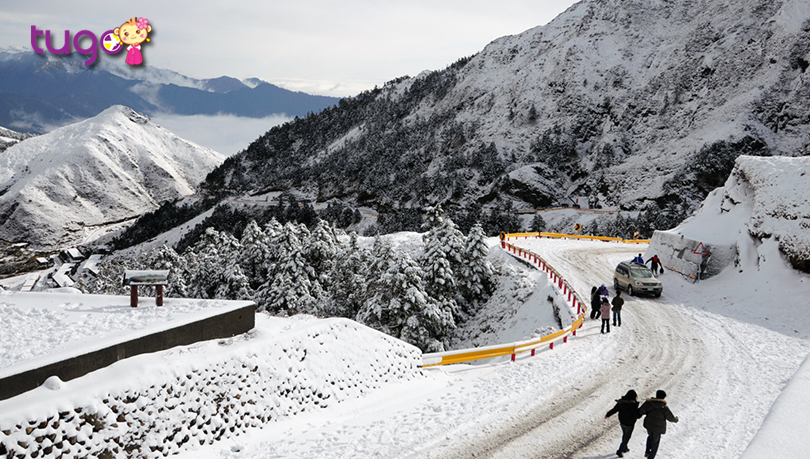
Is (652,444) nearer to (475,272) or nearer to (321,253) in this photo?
(475,272)

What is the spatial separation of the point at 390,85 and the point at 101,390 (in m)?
170

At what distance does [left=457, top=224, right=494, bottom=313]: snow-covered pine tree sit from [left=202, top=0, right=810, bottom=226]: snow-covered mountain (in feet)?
151

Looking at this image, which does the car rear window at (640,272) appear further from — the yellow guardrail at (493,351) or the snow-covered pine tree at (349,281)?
the snow-covered pine tree at (349,281)

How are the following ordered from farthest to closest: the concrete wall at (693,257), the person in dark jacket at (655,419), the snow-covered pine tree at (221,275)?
the snow-covered pine tree at (221,275), the concrete wall at (693,257), the person in dark jacket at (655,419)

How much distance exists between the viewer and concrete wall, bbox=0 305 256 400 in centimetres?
813

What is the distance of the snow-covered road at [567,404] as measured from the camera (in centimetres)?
963

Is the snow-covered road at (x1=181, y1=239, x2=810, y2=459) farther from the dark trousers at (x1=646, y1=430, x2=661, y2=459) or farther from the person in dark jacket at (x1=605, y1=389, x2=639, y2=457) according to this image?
the person in dark jacket at (x1=605, y1=389, x2=639, y2=457)

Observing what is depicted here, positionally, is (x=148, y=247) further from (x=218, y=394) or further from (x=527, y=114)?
(x=218, y=394)

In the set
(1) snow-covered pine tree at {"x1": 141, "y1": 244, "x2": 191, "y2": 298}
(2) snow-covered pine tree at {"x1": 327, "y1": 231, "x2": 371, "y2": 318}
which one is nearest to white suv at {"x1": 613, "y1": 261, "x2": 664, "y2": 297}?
(2) snow-covered pine tree at {"x1": 327, "y1": 231, "x2": 371, "y2": 318}

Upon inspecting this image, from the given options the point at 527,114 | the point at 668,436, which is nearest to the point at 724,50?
the point at 527,114

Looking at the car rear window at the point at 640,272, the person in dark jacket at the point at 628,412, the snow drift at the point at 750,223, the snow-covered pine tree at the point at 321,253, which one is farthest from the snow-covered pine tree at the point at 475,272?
the person in dark jacket at the point at 628,412

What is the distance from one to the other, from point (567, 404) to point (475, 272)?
832 inches

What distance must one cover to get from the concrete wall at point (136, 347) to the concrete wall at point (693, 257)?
2591 cm

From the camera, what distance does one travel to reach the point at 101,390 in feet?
27.8
